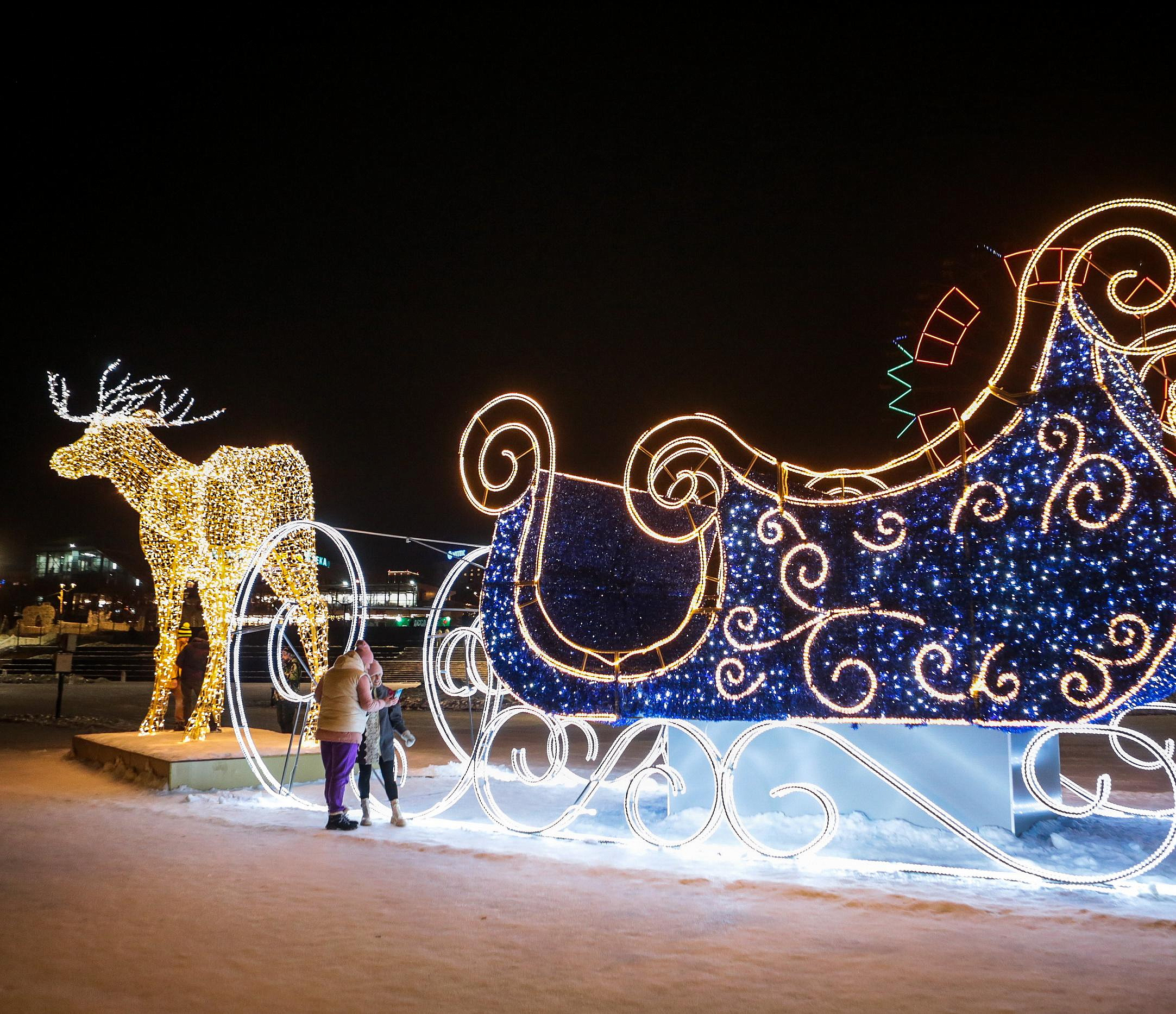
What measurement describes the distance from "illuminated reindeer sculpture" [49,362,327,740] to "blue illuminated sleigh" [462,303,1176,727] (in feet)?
16.1

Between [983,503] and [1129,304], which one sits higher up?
[1129,304]

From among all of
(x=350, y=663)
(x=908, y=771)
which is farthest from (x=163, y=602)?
(x=908, y=771)

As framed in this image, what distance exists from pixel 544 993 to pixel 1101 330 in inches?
197

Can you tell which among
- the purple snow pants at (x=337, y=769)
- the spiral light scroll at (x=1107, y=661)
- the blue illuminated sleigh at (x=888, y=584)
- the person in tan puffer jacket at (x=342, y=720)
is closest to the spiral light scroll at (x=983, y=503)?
the blue illuminated sleigh at (x=888, y=584)

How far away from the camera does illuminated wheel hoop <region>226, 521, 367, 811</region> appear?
8.62 m

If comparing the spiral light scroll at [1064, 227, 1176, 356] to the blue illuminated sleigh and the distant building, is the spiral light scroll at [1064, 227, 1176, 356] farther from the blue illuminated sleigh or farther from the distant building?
the distant building

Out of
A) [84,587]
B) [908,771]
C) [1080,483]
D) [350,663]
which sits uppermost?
[1080,483]

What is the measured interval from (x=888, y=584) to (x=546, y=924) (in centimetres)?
312

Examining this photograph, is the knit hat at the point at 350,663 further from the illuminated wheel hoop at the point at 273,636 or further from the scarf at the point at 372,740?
the scarf at the point at 372,740

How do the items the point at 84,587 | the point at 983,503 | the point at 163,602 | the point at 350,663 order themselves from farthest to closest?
the point at 84,587 < the point at 163,602 < the point at 350,663 < the point at 983,503

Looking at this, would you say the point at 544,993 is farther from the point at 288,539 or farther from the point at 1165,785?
the point at 1165,785

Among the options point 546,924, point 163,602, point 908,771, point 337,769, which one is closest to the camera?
point 546,924

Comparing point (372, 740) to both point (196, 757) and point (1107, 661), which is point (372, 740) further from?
point (1107, 661)

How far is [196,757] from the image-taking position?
9.73 meters
